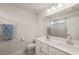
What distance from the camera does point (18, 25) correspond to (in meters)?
1.48

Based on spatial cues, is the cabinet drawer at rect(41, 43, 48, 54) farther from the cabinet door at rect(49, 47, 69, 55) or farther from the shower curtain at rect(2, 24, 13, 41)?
the shower curtain at rect(2, 24, 13, 41)

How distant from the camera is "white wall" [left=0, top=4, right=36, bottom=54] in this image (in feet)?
4.64

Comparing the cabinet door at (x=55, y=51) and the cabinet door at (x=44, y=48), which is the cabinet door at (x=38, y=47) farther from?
the cabinet door at (x=55, y=51)

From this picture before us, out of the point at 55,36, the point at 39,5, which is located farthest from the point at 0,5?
the point at 55,36

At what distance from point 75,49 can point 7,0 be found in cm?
139

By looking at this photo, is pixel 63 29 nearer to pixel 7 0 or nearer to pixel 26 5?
pixel 26 5

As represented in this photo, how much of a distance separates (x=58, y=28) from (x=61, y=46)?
13.8 inches

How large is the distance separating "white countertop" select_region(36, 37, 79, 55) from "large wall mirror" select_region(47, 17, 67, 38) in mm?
133

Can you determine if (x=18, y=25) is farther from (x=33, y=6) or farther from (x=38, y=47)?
(x=38, y=47)

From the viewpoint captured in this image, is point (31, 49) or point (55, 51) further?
point (31, 49)

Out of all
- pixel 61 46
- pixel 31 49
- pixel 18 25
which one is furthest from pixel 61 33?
pixel 18 25

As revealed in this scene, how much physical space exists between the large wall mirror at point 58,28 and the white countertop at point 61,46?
133 mm

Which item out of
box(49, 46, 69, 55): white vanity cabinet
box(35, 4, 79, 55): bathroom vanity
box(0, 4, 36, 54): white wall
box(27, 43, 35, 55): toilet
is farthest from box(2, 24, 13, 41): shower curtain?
box(49, 46, 69, 55): white vanity cabinet

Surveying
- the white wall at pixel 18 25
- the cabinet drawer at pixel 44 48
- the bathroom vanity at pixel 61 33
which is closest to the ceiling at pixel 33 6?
the white wall at pixel 18 25
